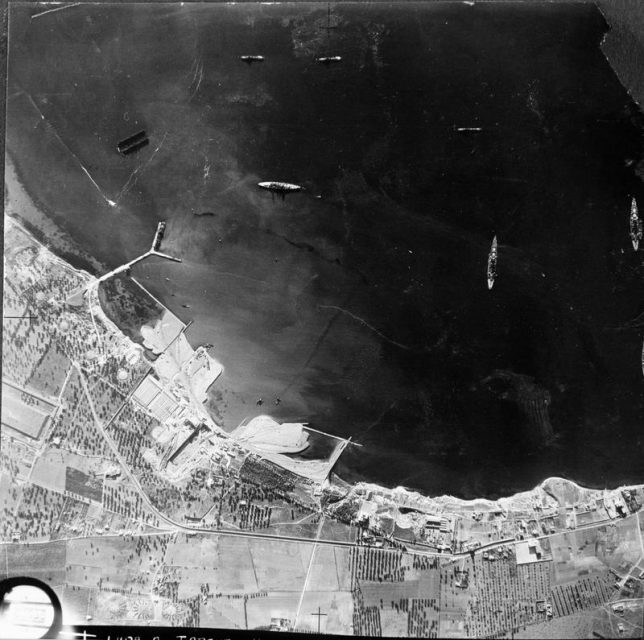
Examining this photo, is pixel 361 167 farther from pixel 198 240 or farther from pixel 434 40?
pixel 198 240

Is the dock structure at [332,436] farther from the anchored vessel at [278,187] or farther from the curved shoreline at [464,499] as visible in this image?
the anchored vessel at [278,187]

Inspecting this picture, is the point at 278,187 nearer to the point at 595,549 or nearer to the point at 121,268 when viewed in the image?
the point at 121,268

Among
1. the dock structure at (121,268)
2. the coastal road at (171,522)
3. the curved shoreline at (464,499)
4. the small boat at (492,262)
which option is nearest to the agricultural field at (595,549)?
the curved shoreline at (464,499)

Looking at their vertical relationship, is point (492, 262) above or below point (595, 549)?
above

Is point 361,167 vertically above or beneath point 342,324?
above

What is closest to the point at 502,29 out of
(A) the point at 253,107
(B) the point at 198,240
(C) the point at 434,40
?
(C) the point at 434,40

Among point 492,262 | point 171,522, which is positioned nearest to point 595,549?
point 492,262

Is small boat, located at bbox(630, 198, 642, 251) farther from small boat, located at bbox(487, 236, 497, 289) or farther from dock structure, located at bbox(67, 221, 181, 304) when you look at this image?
dock structure, located at bbox(67, 221, 181, 304)
